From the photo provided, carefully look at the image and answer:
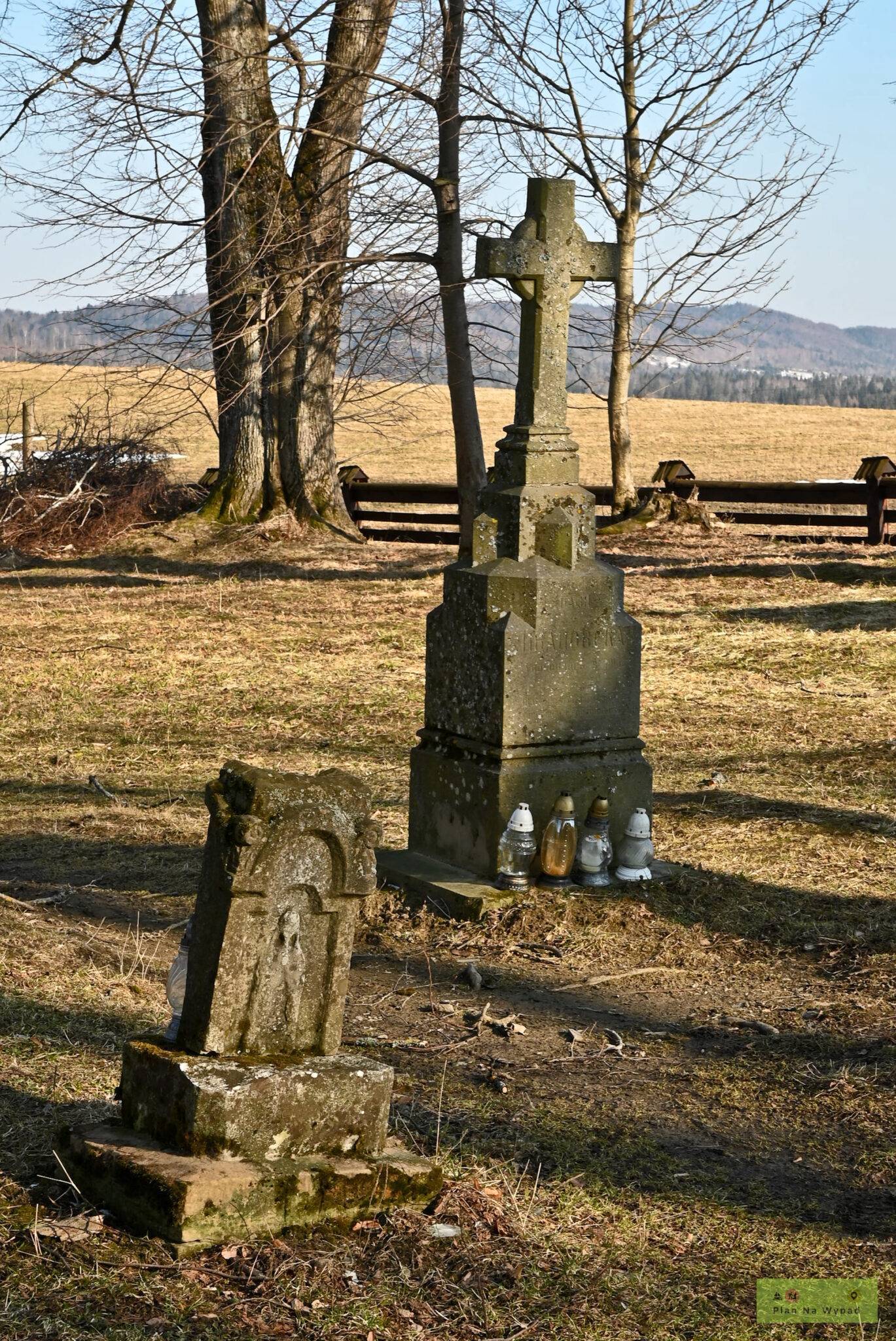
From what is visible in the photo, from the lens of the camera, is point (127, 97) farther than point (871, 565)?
No

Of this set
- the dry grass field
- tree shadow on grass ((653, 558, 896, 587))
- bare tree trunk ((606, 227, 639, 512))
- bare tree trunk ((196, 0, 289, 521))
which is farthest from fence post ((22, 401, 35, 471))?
tree shadow on grass ((653, 558, 896, 587))

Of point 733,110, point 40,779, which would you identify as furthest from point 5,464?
point 40,779

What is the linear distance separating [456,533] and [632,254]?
454 cm

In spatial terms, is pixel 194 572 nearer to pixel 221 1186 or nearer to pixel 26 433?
pixel 26 433

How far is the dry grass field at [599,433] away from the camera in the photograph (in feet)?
115

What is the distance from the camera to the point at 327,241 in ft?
51.2

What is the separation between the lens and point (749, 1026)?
571cm

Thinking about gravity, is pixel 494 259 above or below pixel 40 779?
above

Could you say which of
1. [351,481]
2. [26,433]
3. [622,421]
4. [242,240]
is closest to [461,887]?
[242,240]

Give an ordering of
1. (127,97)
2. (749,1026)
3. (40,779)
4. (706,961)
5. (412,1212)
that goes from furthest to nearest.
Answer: (127,97) → (40,779) → (706,961) → (749,1026) → (412,1212)

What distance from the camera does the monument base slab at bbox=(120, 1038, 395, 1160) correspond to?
12.2 ft

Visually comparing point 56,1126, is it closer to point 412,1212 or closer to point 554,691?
point 412,1212

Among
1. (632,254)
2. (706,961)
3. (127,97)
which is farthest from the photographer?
(632,254)

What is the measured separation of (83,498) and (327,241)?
20.8 ft
